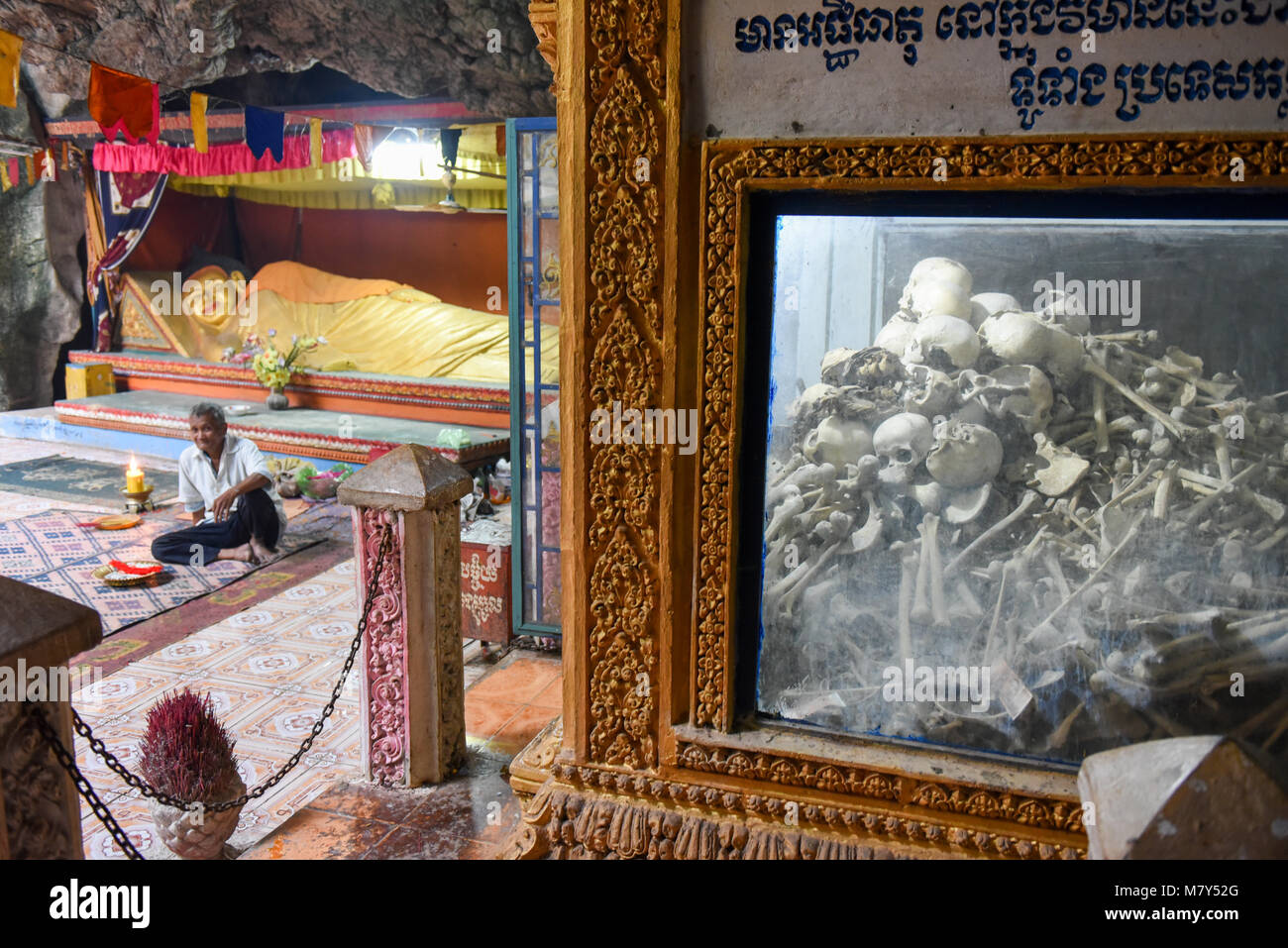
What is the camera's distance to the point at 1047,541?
7.39ft

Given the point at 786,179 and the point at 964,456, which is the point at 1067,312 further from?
the point at 786,179

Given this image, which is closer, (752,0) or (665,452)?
(752,0)

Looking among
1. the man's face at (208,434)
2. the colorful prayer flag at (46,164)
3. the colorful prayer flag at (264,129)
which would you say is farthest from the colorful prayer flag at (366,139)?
the colorful prayer flag at (46,164)

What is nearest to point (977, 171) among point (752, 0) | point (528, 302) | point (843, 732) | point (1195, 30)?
point (1195, 30)

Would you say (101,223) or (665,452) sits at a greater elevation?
(101,223)

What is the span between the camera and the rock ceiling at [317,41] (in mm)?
8117

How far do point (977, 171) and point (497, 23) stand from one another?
6.93m

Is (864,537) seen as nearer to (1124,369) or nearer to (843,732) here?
(843,732)

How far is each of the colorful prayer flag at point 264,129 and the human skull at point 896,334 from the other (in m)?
8.30

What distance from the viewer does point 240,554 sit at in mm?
6559

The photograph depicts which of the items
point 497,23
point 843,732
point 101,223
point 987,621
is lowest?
point 843,732

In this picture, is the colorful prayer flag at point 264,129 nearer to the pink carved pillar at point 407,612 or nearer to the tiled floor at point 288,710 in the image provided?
the tiled floor at point 288,710

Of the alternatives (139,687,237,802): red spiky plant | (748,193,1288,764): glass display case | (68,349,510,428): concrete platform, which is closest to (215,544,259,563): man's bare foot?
(68,349,510,428): concrete platform

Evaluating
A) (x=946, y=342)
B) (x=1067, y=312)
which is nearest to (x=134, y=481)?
(x=946, y=342)
